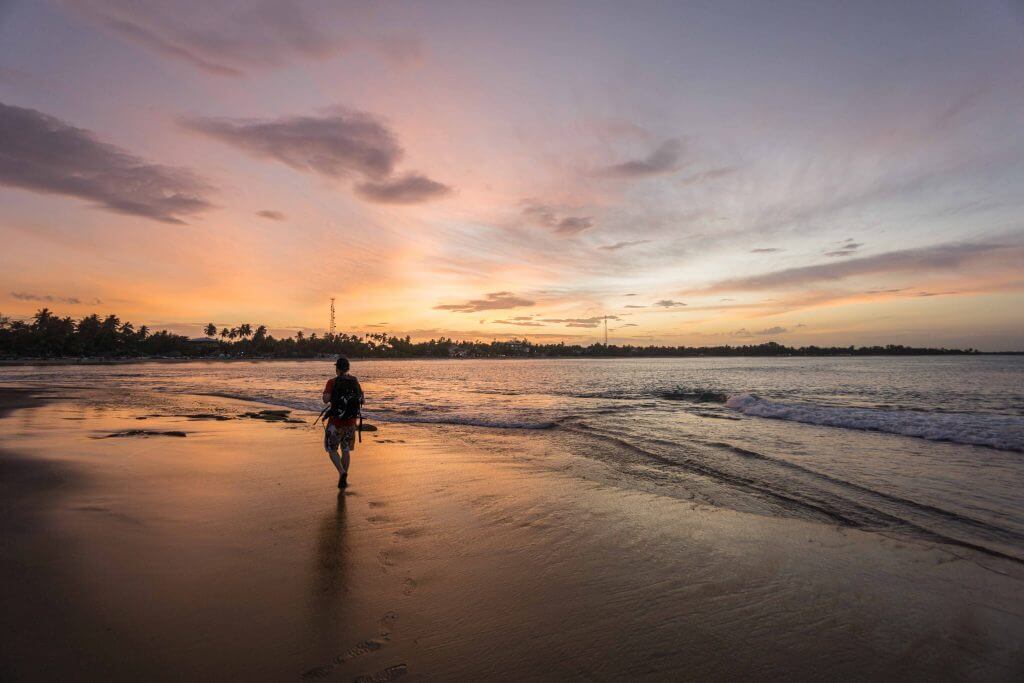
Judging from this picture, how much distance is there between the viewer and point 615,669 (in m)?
3.88

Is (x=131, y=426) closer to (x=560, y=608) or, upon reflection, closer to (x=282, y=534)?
(x=282, y=534)

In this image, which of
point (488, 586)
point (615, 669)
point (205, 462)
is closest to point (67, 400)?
point (205, 462)

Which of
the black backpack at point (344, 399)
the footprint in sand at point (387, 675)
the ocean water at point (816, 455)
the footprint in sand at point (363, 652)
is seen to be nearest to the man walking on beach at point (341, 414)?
the black backpack at point (344, 399)

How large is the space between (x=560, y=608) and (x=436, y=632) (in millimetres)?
1313

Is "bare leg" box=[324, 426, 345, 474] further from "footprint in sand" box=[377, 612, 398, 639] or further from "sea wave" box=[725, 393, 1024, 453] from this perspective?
"sea wave" box=[725, 393, 1024, 453]

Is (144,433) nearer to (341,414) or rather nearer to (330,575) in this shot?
(341,414)

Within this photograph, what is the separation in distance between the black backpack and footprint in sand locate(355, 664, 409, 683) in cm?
700

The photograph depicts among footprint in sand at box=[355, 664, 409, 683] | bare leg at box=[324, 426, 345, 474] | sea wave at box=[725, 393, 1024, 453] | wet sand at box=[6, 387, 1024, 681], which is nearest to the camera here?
footprint in sand at box=[355, 664, 409, 683]

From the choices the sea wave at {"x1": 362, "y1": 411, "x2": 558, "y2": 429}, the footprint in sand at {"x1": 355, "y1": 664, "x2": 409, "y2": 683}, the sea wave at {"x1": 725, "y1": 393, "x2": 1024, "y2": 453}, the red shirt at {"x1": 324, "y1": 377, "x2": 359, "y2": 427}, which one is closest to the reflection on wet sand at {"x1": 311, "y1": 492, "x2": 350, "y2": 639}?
the footprint in sand at {"x1": 355, "y1": 664, "x2": 409, "y2": 683}

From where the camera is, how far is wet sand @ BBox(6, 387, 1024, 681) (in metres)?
3.94

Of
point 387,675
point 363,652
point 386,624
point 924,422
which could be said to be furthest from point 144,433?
point 924,422

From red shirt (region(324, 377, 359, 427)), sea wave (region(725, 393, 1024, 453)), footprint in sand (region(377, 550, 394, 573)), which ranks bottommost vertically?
sea wave (region(725, 393, 1024, 453))

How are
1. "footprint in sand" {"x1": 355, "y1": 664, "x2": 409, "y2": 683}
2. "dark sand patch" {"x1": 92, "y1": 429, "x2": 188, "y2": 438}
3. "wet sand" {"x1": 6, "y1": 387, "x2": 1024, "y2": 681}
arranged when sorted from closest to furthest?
1. "footprint in sand" {"x1": 355, "y1": 664, "x2": 409, "y2": 683}
2. "wet sand" {"x1": 6, "y1": 387, "x2": 1024, "y2": 681}
3. "dark sand patch" {"x1": 92, "y1": 429, "x2": 188, "y2": 438}

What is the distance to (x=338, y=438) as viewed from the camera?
10.1 m
